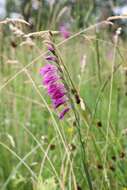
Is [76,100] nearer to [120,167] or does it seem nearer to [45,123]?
[120,167]

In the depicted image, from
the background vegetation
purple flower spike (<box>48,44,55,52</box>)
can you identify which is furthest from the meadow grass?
purple flower spike (<box>48,44,55,52</box>)

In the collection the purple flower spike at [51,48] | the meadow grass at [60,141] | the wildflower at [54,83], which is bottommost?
the meadow grass at [60,141]

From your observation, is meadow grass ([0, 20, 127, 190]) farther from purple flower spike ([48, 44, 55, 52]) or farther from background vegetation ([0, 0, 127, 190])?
purple flower spike ([48, 44, 55, 52])

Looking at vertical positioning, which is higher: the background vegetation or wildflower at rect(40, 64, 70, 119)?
wildflower at rect(40, 64, 70, 119)

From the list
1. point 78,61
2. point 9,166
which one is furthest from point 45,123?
point 78,61

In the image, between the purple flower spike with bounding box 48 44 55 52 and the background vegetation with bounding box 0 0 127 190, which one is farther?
the background vegetation with bounding box 0 0 127 190

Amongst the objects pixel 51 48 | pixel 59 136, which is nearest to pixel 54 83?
pixel 51 48

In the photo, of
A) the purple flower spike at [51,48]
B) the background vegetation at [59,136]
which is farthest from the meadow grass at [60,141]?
the purple flower spike at [51,48]

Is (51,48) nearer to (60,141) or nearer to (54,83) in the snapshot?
(54,83)

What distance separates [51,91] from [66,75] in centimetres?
5

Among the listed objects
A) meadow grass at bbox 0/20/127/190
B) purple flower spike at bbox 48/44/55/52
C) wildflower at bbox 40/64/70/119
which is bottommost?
meadow grass at bbox 0/20/127/190

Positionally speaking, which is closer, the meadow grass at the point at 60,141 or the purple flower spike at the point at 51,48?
the purple flower spike at the point at 51,48

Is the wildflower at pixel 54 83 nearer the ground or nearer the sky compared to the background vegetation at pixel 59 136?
nearer the sky

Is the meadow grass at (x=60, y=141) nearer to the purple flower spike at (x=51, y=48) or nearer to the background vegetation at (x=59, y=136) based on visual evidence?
the background vegetation at (x=59, y=136)
